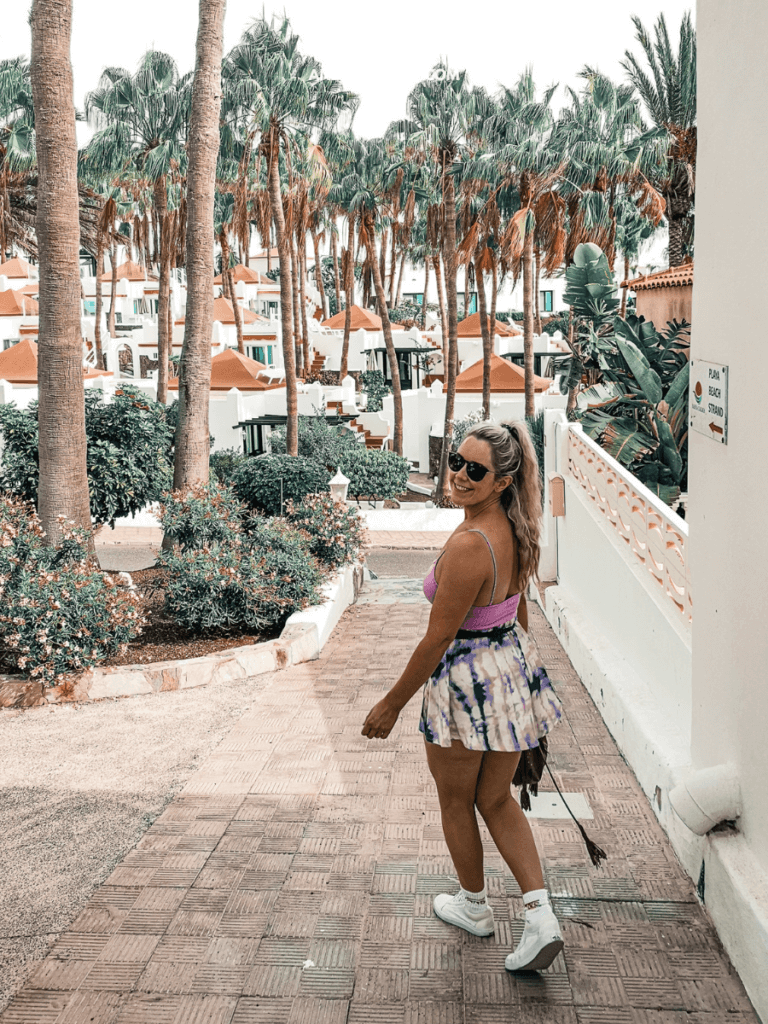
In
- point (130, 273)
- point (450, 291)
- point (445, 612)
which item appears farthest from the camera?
point (130, 273)

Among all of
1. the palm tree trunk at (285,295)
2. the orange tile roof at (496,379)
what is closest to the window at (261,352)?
the orange tile roof at (496,379)

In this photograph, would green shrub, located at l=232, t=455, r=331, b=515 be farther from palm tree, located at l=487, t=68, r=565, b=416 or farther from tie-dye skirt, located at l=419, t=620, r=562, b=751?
tie-dye skirt, located at l=419, t=620, r=562, b=751

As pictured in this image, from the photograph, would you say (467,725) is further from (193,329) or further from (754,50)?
(193,329)

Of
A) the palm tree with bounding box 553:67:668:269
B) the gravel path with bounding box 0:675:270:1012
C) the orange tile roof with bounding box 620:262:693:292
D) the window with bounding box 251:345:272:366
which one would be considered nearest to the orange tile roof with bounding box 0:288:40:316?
the window with bounding box 251:345:272:366

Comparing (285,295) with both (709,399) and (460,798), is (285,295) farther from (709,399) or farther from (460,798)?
(460,798)

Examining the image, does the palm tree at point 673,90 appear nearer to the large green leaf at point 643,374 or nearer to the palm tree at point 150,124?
the palm tree at point 150,124

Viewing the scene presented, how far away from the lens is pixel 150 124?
2697 centimetres

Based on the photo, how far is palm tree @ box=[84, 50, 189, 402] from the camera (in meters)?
26.4

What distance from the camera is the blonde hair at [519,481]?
3289 mm

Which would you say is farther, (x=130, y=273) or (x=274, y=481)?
(x=130, y=273)

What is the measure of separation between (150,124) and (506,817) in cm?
2732

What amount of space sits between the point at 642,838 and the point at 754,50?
322 cm

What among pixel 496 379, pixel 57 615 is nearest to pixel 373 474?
pixel 496 379

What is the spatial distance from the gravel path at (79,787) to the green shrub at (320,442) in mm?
17071
